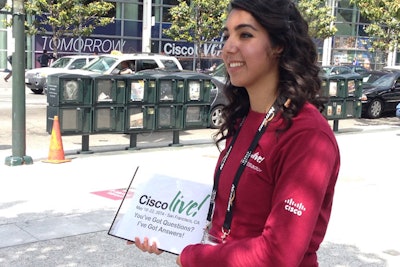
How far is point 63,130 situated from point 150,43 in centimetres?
2153

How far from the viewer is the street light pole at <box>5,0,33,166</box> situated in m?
8.46

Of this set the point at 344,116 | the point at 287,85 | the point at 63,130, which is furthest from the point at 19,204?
the point at 344,116

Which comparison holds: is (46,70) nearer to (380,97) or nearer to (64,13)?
(64,13)

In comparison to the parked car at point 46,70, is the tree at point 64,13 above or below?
above

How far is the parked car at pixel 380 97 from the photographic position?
696 inches

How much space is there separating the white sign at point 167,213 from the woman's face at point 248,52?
417mm

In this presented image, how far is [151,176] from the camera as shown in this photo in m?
2.13

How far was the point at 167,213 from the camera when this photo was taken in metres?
2.04

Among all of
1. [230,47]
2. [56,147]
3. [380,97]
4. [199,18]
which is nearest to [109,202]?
[56,147]

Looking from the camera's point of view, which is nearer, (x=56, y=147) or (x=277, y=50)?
(x=277, y=50)

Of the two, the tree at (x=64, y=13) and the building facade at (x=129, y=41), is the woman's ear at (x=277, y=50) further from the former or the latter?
the building facade at (x=129, y=41)

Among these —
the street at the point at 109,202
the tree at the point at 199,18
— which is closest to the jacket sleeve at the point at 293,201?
the street at the point at 109,202

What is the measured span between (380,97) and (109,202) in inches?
520

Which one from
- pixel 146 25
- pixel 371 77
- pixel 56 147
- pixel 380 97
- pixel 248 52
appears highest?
pixel 146 25
